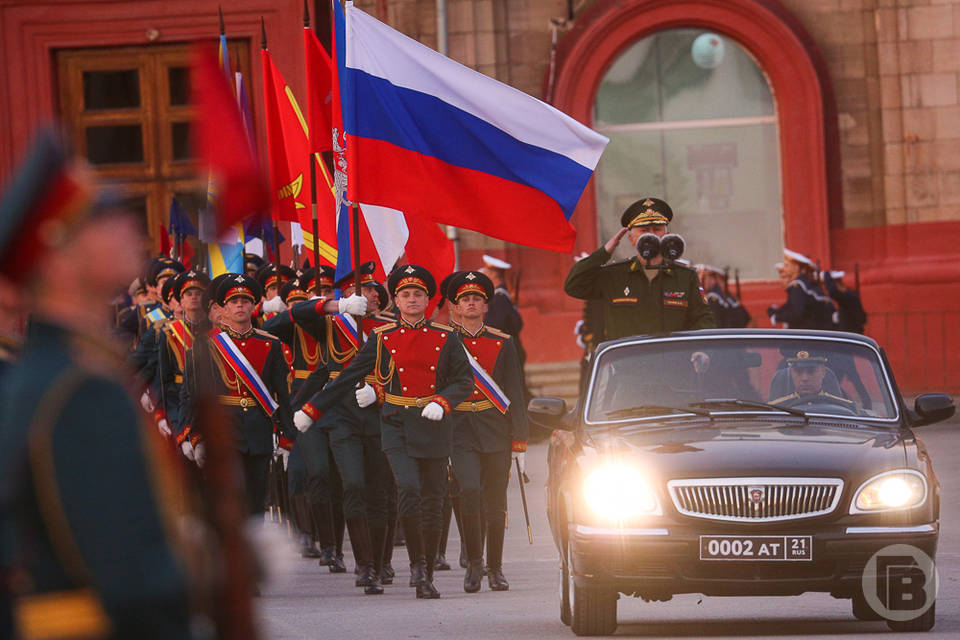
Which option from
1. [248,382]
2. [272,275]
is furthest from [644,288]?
[272,275]

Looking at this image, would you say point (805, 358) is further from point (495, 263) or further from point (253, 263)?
point (495, 263)

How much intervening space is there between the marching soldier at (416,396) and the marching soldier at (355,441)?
275 mm

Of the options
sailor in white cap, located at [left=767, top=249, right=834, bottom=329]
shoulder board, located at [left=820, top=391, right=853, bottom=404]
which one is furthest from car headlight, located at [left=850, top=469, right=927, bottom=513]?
sailor in white cap, located at [left=767, top=249, right=834, bottom=329]

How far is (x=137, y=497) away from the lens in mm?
2949

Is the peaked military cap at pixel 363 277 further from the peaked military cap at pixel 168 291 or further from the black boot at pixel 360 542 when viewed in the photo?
the black boot at pixel 360 542

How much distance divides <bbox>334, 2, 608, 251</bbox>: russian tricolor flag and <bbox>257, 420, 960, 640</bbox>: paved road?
7.31ft

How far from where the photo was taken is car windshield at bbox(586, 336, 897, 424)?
30.6 feet

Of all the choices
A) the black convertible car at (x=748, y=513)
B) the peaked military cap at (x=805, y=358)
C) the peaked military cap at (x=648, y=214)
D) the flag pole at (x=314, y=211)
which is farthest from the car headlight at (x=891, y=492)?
the flag pole at (x=314, y=211)

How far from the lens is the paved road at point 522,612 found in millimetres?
8836

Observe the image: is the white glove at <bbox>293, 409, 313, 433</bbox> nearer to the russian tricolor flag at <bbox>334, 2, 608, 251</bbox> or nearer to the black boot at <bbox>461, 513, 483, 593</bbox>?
the black boot at <bbox>461, 513, 483, 593</bbox>

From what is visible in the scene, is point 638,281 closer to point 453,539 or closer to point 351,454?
point 351,454

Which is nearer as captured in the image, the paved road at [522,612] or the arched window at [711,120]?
the paved road at [522,612]

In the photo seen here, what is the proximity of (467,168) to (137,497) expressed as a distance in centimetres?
931

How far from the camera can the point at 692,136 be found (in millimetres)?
24062
